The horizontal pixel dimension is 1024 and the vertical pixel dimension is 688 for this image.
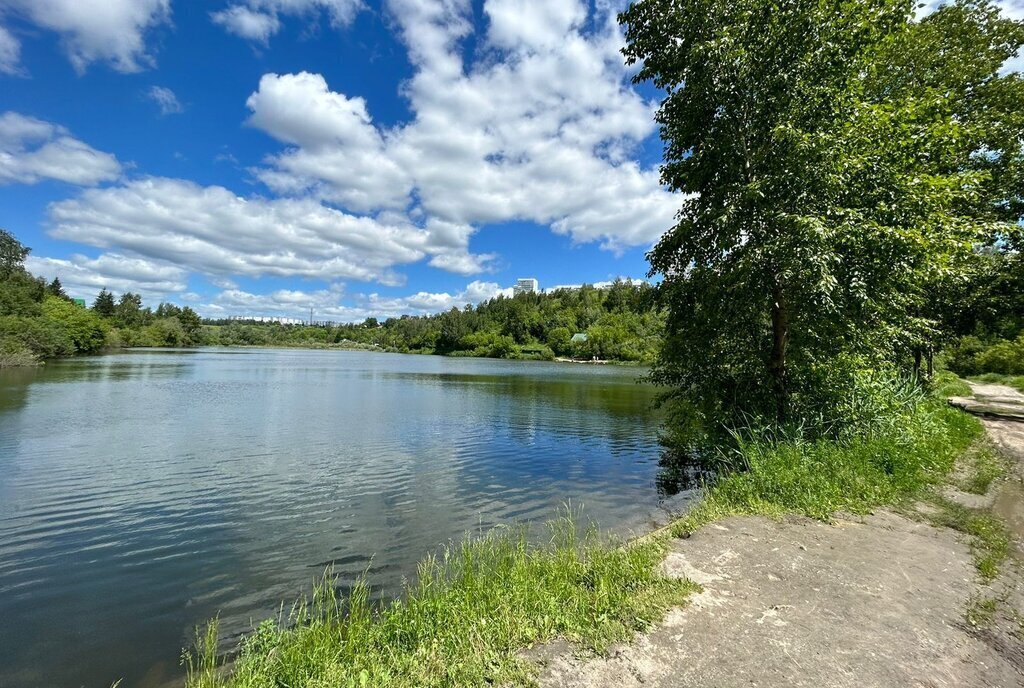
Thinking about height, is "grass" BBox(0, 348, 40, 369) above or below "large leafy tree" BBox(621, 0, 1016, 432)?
below

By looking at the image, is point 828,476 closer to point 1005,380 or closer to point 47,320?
point 1005,380

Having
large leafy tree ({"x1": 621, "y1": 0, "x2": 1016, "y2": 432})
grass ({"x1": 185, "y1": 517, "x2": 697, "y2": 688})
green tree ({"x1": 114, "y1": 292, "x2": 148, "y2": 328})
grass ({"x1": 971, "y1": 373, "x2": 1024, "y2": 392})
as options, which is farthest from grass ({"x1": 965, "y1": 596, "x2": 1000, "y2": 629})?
green tree ({"x1": 114, "y1": 292, "x2": 148, "y2": 328})

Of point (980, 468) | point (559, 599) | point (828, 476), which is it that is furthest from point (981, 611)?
point (980, 468)

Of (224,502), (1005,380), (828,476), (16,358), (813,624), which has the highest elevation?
(1005,380)

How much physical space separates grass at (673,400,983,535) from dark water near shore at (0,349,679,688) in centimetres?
314

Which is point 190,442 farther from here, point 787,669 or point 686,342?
point 787,669

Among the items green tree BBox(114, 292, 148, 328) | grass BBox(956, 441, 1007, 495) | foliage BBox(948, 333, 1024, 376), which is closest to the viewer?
grass BBox(956, 441, 1007, 495)

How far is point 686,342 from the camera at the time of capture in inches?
581

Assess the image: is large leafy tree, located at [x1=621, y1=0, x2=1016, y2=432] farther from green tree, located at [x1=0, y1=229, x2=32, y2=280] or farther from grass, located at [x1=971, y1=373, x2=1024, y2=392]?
green tree, located at [x1=0, y1=229, x2=32, y2=280]

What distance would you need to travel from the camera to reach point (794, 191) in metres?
10.8

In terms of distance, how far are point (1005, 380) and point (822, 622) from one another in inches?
2477

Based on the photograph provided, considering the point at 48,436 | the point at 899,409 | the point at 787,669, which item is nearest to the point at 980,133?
the point at 899,409

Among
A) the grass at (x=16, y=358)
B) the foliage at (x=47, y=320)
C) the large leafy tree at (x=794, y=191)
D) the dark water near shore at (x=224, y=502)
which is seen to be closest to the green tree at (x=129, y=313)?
the foliage at (x=47, y=320)

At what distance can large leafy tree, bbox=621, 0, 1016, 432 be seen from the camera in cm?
1011
